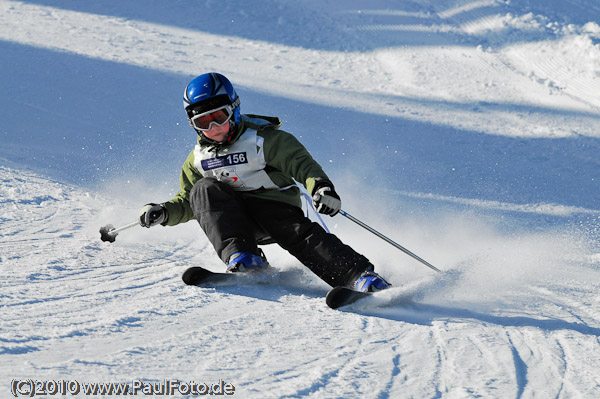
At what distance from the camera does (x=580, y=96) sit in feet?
30.7

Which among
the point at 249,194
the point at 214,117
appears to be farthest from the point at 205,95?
the point at 249,194

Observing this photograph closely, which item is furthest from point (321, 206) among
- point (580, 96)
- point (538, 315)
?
point (580, 96)

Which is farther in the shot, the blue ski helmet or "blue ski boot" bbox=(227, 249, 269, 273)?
the blue ski helmet

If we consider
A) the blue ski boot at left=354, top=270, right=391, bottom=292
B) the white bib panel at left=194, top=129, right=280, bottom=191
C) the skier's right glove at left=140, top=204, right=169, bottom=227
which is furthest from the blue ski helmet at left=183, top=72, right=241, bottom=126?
the blue ski boot at left=354, top=270, right=391, bottom=292

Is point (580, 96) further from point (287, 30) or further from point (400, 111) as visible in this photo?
point (287, 30)

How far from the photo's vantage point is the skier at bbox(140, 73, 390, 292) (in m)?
3.62

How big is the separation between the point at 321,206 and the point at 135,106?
5.59 metres

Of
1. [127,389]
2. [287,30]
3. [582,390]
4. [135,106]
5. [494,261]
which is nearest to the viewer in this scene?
[127,389]

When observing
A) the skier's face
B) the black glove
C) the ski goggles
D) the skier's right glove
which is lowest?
the black glove

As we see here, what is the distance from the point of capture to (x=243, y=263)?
11.8 ft

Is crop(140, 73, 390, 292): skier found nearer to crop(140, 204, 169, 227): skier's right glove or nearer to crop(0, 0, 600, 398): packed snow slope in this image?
crop(140, 204, 169, 227): skier's right glove

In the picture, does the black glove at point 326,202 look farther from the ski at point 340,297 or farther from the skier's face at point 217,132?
the skier's face at point 217,132

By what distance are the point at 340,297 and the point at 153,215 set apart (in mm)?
1372

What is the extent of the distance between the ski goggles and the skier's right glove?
56 centimetres
